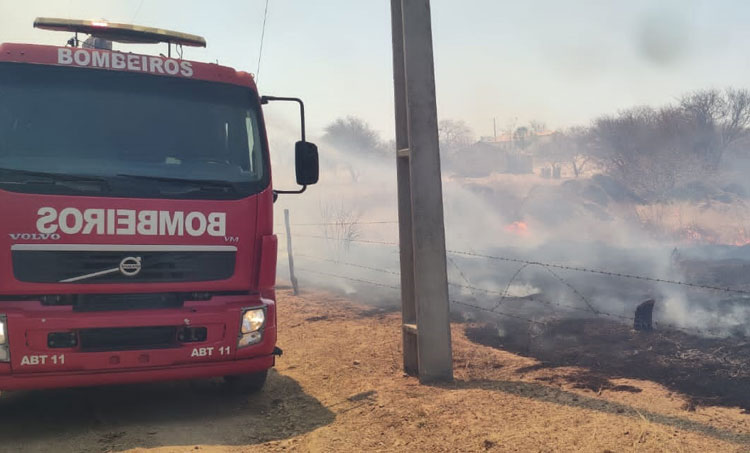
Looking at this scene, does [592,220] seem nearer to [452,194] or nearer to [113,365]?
[452,194]

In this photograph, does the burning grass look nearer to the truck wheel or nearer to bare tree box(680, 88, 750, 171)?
the truck wheel

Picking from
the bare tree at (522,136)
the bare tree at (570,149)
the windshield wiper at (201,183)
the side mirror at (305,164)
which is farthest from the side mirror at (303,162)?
the bare tree at (522,136)

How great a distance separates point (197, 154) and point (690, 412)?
15.1 ft

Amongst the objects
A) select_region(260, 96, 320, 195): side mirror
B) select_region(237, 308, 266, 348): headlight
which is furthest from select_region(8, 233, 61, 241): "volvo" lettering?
select_region(260, 96, 320, 195): side mirror

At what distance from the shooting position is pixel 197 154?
16.4 ft

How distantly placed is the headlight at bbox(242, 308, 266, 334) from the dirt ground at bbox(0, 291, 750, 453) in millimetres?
801

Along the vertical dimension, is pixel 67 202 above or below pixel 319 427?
above

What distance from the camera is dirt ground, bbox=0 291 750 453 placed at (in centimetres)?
435

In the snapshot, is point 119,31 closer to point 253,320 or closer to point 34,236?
point 34,236

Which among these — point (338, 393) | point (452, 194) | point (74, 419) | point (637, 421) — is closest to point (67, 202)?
point (74, 419)

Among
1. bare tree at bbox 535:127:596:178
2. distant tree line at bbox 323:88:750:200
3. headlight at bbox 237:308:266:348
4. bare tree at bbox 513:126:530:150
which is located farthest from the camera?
bare tree at bbox 513:126:530:150

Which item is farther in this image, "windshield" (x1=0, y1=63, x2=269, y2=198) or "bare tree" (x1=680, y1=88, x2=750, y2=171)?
"bare tree" (x1=680, y1=88, x2=750, y2=171)

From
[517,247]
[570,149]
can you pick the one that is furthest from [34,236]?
[570,149]

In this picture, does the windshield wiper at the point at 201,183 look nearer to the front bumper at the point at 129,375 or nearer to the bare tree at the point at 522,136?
the front bumper at the point at 129,375
